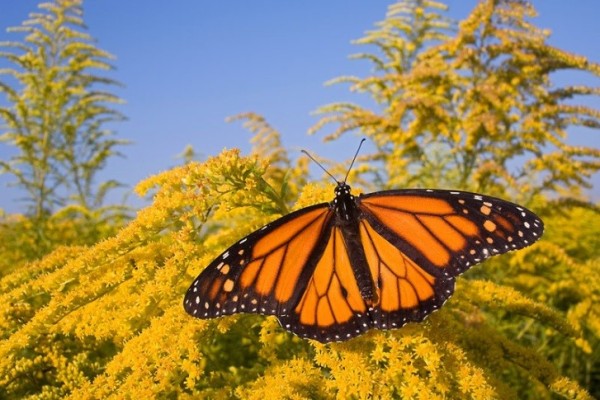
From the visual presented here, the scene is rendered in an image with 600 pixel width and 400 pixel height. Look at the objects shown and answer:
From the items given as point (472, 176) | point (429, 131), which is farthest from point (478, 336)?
point (429, 131)

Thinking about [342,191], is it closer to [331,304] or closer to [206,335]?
[331,304]

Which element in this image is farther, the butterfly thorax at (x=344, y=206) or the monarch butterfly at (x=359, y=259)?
the butterfly thorax at (x=344, y=206)

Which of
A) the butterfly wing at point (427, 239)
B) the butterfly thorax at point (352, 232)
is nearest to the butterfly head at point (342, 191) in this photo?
the butterfly thorax at point (352, 232)

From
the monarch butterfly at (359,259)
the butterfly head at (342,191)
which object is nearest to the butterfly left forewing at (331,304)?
the monarch butterfly at (359,259)

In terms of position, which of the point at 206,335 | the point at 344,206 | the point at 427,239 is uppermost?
the point at 344,206

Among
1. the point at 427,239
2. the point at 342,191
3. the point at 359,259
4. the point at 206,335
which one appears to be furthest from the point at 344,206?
the point at 206,335

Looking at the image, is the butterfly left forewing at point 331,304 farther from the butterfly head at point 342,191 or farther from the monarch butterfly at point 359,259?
the butterfly head at point 342,191

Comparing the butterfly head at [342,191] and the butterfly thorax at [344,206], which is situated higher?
the butterfly head at [342,191]
